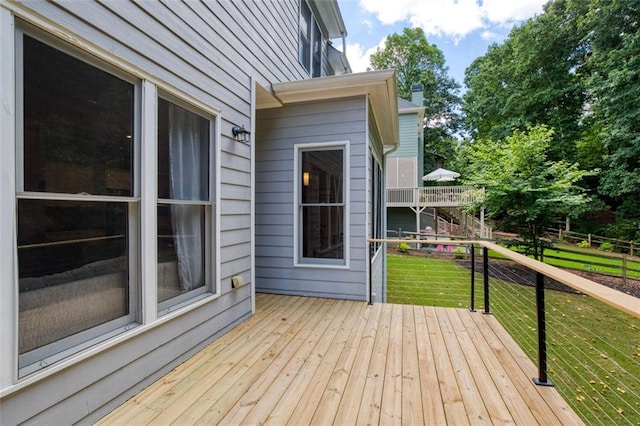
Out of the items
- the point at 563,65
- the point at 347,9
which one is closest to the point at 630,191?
the point at 563,65

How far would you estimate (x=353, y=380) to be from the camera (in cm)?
214

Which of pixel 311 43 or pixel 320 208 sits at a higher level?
pixel 311 43

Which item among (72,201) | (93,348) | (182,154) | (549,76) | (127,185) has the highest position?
(549,76)

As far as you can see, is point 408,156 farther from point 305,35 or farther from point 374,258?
point 374,258

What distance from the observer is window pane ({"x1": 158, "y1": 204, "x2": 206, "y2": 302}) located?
2188 mm

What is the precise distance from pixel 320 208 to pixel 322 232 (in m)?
0.34

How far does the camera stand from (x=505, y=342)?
9.02 feet

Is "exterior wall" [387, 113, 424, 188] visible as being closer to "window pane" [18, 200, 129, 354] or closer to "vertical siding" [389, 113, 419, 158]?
"vertical siding" [389, 113, 419, 158]

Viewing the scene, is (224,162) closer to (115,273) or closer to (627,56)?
(115,273)

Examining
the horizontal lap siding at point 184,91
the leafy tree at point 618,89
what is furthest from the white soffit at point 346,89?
the leafy tree at point 618,89

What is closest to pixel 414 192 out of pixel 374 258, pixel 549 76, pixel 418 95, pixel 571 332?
pixel 418 95

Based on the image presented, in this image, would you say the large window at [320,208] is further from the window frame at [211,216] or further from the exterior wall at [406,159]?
the exterior wall at [406,159]

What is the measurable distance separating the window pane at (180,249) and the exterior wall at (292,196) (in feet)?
5.43

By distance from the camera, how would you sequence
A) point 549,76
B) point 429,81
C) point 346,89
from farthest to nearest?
point 429,81 → point 549,76 → point 346,89
